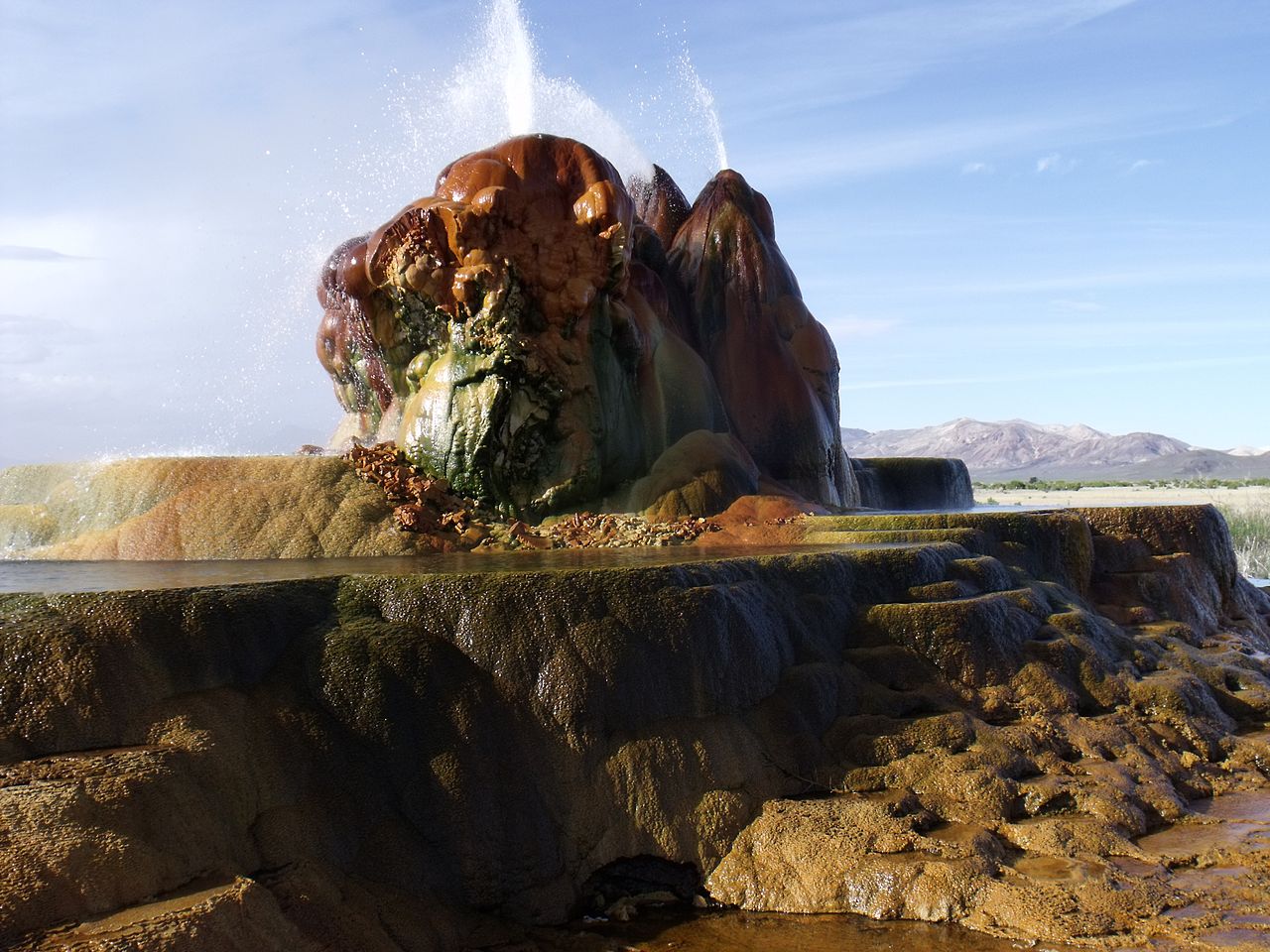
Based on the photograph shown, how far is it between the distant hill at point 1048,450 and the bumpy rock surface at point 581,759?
122944 mm

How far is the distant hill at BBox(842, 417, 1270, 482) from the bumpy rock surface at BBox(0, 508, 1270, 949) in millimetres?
122944

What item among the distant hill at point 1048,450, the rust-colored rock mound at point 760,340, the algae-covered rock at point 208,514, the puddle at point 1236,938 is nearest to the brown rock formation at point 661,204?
→ the rust-colored rock mound at point 760,340

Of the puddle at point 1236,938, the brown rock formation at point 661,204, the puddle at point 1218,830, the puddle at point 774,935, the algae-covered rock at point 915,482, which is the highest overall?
the brown rock formation at point 661,204

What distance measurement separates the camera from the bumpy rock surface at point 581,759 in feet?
16.6

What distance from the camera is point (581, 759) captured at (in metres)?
6.44

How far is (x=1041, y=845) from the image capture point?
634cm

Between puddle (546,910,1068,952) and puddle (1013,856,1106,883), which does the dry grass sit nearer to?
puddle (1013,856,1106,883)

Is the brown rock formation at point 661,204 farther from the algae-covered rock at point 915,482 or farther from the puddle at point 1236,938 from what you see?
the puddle at point 1236,938

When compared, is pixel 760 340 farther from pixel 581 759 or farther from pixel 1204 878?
pixel 1204 878

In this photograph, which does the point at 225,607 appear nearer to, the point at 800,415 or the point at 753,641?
the point at 753,641

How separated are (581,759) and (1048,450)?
6505 inches

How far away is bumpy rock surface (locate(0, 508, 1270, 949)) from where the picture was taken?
16.6 ft

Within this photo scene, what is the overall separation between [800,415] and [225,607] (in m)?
9.57

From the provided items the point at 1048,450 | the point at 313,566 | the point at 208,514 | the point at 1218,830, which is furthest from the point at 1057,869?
the point at 1048,450
